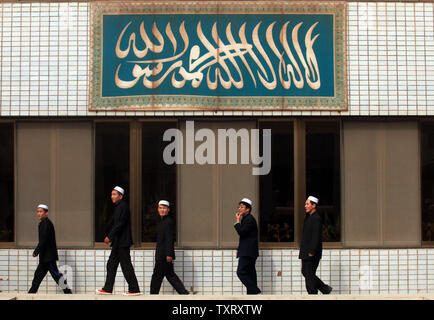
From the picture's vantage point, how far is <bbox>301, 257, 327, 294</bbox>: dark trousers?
31.8 feet

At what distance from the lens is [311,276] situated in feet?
31.9

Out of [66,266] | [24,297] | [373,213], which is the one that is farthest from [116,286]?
[373,213]

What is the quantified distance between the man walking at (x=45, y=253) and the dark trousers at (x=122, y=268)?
0.99 metres

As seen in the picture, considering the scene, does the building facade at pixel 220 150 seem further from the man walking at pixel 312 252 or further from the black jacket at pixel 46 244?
the man walking at pixel 312 252

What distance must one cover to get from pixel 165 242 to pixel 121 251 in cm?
69

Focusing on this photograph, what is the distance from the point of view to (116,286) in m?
10.9

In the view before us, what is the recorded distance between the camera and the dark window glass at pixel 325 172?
11.0 meters

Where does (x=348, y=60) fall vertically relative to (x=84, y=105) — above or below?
above

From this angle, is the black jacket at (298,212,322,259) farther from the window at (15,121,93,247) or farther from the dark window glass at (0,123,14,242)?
the dark window glass at (0,123,14,242)

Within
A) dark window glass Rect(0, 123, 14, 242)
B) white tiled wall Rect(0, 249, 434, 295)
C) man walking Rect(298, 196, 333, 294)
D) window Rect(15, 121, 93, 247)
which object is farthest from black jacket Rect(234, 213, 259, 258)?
dark window glass Rect(0, 123, 14, 242)

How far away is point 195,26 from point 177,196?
9.59 ft
